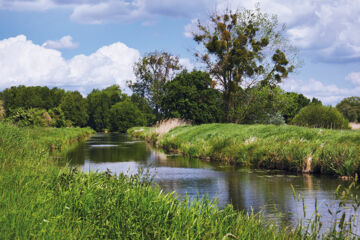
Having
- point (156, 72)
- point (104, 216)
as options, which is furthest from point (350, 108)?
point (104, 216)

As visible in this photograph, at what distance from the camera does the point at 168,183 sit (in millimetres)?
12461

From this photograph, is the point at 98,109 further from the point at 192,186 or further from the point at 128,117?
the point at 192,186

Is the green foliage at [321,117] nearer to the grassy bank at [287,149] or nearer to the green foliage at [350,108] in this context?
the grassy bank at [287,149]

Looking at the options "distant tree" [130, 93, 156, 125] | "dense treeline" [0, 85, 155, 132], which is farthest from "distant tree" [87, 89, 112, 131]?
"distant tree" [130, 93, 156, 125]

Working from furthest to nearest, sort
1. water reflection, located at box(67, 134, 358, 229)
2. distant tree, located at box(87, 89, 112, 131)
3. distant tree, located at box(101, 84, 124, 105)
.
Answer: distant tree, located at box(101, 84, 124, 105)
distant tree, located at box(87, 89, 112, 131)
water reflection, located at box(67, 134, 358, 229)

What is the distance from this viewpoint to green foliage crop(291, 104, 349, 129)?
31.0 m

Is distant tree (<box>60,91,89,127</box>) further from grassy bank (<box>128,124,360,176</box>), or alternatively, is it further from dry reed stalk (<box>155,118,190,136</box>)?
grassy bank (<box>128,124,360,176</box>)

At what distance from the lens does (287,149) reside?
1568cm

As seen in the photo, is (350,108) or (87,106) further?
(87,106)

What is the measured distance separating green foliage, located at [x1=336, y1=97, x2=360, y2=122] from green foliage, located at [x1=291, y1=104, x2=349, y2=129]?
37.7 metres

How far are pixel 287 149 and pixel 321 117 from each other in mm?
17252

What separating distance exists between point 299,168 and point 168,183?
17.8ft

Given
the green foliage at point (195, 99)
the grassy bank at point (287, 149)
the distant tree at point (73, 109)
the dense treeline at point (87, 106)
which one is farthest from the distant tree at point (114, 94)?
the grassy bank at point (287, 149)

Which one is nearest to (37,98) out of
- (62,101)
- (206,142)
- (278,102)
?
(62,101)
